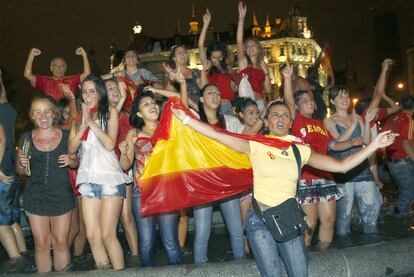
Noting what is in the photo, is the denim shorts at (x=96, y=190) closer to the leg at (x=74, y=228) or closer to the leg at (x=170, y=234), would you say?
the leg at (x=170, y=234)

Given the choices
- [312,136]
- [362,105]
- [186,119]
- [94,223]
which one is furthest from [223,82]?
[186,119]

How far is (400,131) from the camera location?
9.45 metres

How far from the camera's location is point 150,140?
20.1ft

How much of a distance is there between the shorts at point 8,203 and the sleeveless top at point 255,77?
14.2 ft

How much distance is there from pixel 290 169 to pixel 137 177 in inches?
89.0

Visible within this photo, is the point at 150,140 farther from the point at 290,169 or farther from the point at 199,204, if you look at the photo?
the point at 290,169

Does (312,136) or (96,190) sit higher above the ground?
(312,136)

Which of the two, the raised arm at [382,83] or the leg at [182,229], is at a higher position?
the raised arm at [382,83]

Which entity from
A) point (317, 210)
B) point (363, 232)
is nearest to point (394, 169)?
point (363, 232)

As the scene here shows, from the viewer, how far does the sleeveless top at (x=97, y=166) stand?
18.0ft

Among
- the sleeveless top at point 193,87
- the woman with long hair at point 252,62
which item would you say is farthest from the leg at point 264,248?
the woman with long hair at point 252,62

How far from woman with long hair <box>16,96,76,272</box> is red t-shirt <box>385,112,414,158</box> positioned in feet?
20.0

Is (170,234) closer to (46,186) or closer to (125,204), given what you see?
(125,204)

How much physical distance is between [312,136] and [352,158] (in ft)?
6.62
